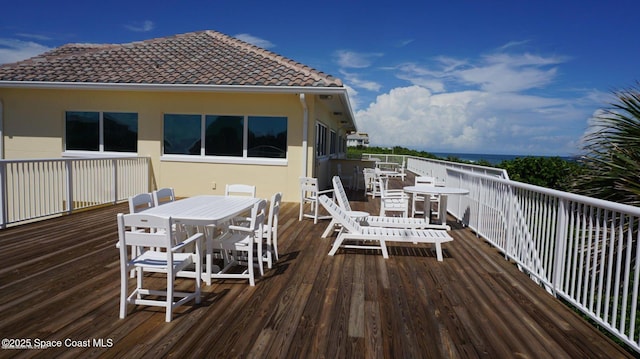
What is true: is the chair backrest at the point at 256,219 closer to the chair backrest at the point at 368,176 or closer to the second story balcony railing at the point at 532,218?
the second story balcony railing at the point at 532,218

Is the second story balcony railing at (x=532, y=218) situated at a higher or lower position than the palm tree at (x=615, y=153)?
lower

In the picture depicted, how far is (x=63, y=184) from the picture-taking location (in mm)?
7191

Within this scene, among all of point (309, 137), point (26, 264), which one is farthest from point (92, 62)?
point (26, 264)

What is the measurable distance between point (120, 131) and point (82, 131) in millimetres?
997

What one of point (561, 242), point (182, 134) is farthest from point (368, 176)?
point (561, 242)

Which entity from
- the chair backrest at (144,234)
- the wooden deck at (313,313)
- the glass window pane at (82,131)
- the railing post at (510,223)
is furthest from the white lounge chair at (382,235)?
the glass window pane at (82,131)

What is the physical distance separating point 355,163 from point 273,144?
4.90 m

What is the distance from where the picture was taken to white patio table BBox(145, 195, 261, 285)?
3.43 meters

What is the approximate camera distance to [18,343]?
8.29 ft

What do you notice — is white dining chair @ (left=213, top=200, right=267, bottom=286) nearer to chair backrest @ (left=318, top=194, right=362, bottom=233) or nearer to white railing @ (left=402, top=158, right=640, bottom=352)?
chair backrest @ (left=318, top=194, right=362, bottom=233)

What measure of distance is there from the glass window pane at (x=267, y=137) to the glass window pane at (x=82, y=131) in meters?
4.08

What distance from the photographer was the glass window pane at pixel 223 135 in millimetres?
9539

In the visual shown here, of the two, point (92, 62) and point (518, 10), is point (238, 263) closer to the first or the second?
point (92, 62)

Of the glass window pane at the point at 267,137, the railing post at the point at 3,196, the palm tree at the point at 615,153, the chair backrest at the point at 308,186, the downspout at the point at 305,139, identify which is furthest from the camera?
the glass window pane at the point at 267,137
